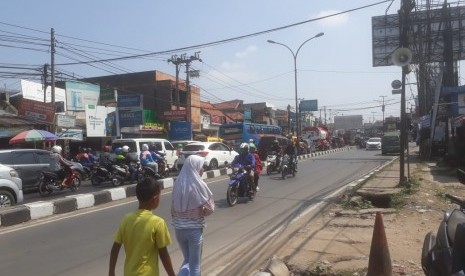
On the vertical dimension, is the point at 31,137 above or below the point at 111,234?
above

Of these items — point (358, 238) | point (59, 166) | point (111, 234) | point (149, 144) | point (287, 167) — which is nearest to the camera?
point (358, 238)

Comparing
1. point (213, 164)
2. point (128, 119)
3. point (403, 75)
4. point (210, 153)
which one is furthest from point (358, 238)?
point (128, 119)

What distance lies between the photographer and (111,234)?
28.6ft

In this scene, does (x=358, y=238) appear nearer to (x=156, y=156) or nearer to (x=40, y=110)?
(x=156, y=156)

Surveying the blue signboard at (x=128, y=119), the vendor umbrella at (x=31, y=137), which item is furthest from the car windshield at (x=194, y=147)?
the blue signboard at (x=128, y=119)

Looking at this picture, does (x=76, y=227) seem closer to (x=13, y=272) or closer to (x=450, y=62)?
(x=13, y=272)

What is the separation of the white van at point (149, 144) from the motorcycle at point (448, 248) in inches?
611

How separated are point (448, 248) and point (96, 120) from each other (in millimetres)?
31315

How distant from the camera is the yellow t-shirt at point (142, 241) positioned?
344 cm

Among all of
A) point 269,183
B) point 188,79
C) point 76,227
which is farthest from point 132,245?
point 188,79

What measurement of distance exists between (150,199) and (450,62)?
4346 cm

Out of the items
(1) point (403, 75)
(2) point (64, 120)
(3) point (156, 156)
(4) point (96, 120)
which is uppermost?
(1) point (403, 75)

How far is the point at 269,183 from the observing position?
17.4 m

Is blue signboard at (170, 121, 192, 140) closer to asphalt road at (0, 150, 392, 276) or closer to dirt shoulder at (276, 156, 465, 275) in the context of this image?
asphalt road at (0, 150, 392, 276)
